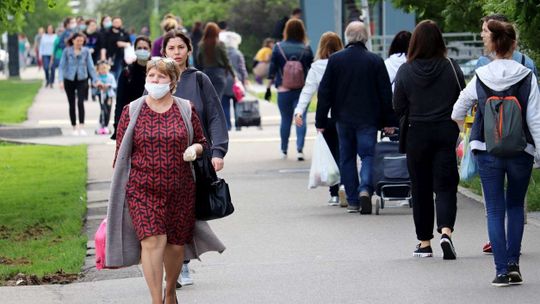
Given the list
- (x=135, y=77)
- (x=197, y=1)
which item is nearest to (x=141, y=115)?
(x=135, y=77)

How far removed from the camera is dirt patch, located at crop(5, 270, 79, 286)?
32.9 feet

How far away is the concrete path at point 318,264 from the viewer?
9172mm

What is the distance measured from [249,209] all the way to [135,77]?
254cm

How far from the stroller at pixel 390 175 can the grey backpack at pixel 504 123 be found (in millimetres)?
4161

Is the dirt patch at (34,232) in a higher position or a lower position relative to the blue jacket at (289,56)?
lower

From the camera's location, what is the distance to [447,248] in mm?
10477

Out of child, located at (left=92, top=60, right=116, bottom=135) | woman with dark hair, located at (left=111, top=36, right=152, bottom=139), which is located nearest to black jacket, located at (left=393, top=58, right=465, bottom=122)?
woman with dark hair, located at (left=111, top=36, right=152, bottom=139)

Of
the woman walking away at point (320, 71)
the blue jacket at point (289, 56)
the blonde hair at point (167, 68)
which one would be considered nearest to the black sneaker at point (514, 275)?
the blonde hair at point (167, 68)

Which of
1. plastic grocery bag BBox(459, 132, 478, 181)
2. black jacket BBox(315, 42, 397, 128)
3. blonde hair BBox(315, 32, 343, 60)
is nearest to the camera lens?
plastic grocery bag BBox(459, 132, 478, 181)

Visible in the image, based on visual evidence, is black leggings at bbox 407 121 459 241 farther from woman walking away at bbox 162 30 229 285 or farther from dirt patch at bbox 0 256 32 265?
dirt patch at bbox 0 256 32 265

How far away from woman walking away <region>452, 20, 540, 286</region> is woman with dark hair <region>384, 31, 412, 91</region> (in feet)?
13.1

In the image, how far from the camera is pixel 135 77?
474 inches

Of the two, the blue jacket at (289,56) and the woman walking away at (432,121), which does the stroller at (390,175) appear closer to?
the woman walking away at (432,121)

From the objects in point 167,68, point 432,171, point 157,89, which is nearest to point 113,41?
point 432,171
